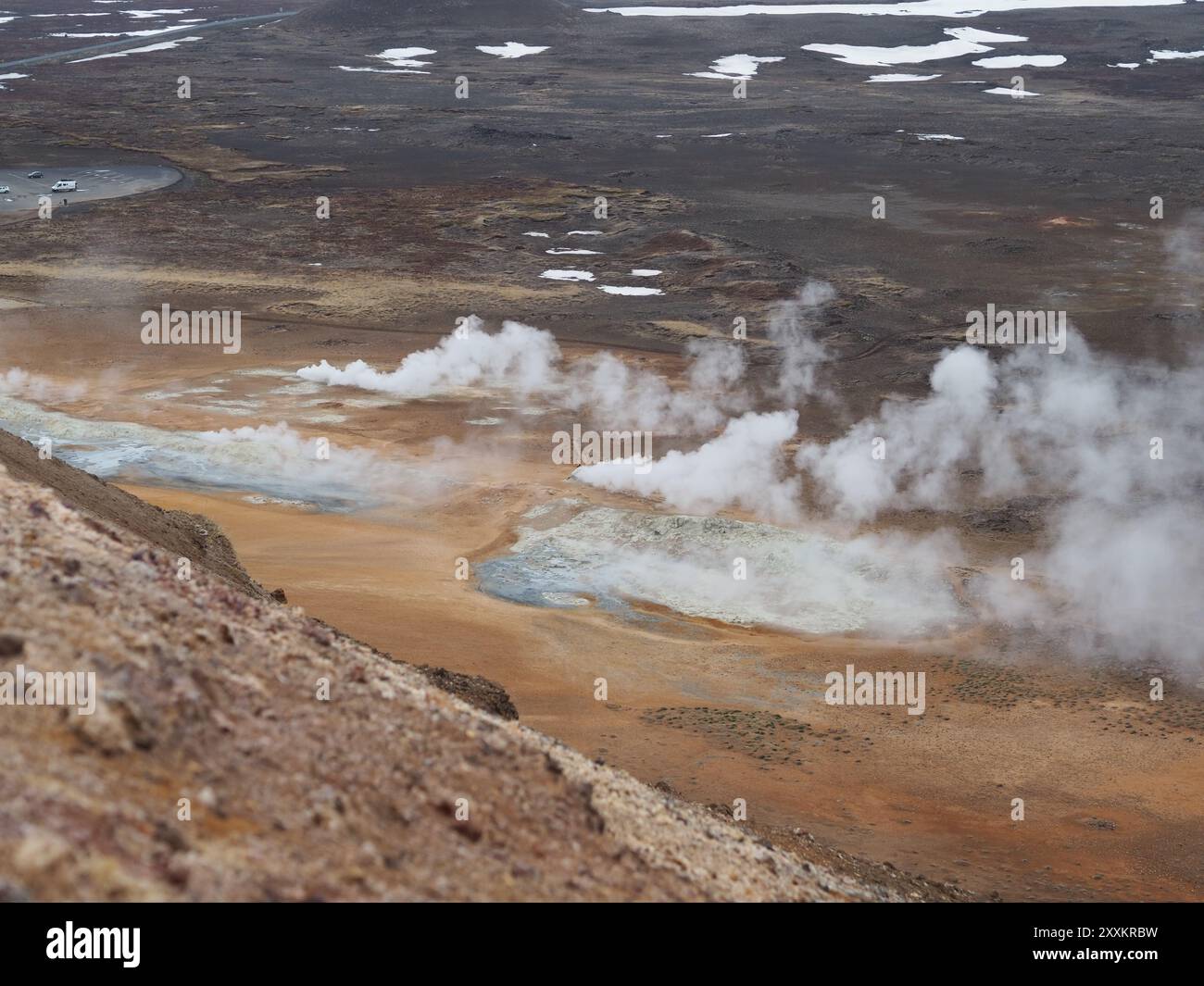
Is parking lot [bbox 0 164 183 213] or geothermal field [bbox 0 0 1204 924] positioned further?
parking lot [bbox 0 164 183 213]

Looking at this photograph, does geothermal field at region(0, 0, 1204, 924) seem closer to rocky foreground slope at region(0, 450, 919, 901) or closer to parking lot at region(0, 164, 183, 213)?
rocky foreground slope at region(0, 450, 919, 901)

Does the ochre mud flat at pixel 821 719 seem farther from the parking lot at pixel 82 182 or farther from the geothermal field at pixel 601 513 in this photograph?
the parking lot at pixel 82 182

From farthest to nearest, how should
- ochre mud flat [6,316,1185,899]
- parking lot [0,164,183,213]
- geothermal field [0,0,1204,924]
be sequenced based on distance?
parking lot [0,164,183,213]
ochre mud flat [6,316,1185,899]
geothermal field [0,0,1204,924]

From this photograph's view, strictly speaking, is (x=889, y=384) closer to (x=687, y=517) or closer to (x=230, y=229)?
(x=687, y=517)

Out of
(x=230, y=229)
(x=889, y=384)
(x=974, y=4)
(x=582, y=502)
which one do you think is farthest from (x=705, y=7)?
(x=582, y=502)

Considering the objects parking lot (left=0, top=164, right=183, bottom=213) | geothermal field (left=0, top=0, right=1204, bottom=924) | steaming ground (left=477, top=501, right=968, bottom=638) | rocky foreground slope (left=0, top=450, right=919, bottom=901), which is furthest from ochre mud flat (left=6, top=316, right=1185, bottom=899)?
parking lot (left=0, top=164, right=183, bottom=213)

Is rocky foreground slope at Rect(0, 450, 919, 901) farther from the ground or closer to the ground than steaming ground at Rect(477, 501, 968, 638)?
farther from the ground

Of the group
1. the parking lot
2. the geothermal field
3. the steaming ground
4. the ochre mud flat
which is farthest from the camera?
the parking lot
